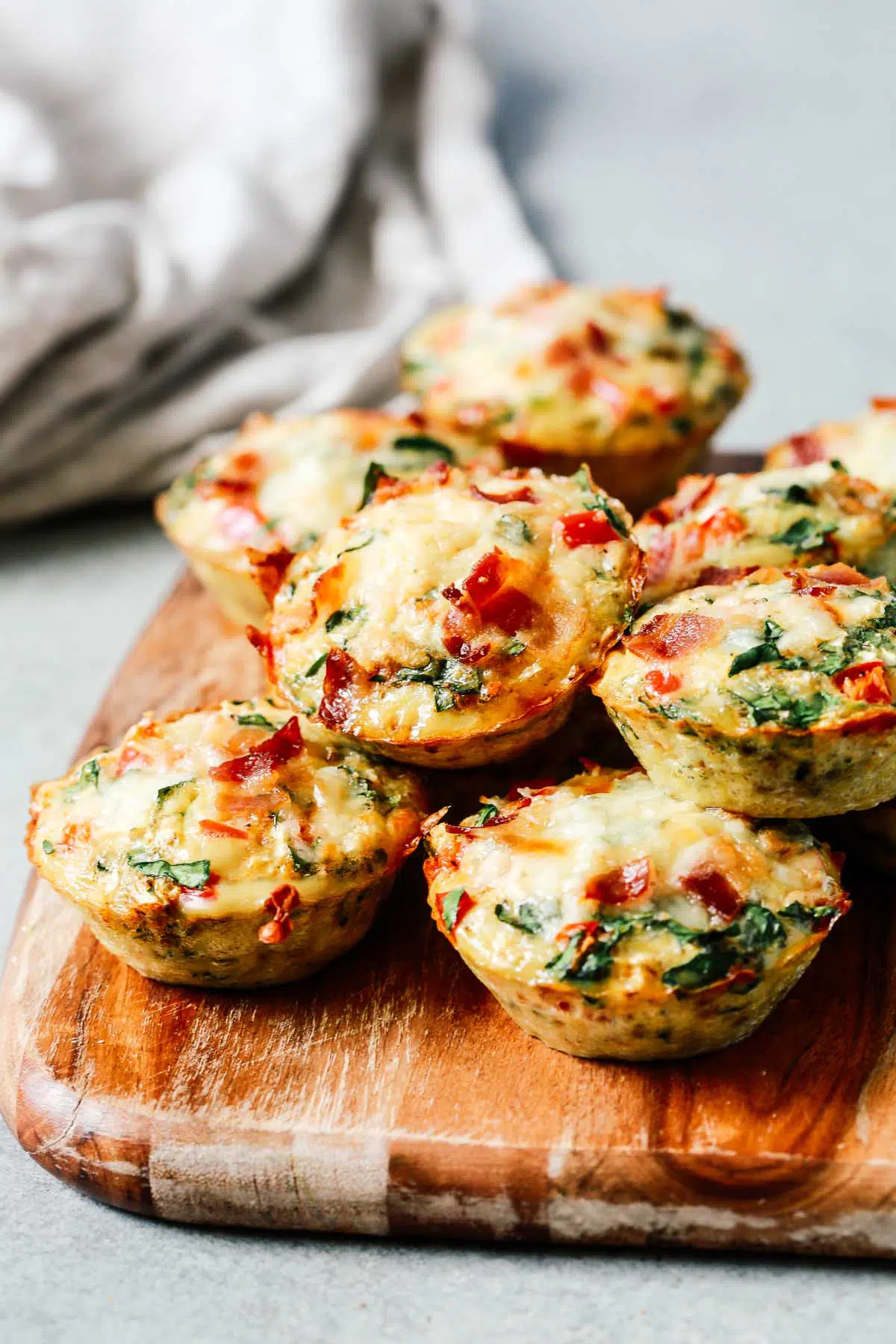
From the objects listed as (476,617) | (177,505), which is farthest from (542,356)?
(476,617)

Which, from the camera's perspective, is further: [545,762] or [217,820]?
[545,762]

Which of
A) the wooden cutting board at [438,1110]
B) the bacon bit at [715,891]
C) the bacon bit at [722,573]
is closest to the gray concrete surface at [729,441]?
the wooden cutting board at [438,1110]

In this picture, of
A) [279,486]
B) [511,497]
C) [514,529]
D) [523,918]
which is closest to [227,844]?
[523,918]

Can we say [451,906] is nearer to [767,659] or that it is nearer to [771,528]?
[767,659]

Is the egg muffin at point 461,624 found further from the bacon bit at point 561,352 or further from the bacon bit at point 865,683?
the bacon bit at point 561,352

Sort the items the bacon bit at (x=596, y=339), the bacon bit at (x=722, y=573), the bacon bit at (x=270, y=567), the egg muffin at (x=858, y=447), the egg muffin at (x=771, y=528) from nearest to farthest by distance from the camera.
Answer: the bacon bit at (x=722, y=573)
the egg muffin at (x=771, y=528)
the bacon bit at (x=270, y=567)
the egg muffin at (x=858, y=447)
the bacon bit at (x=596, y=339)
